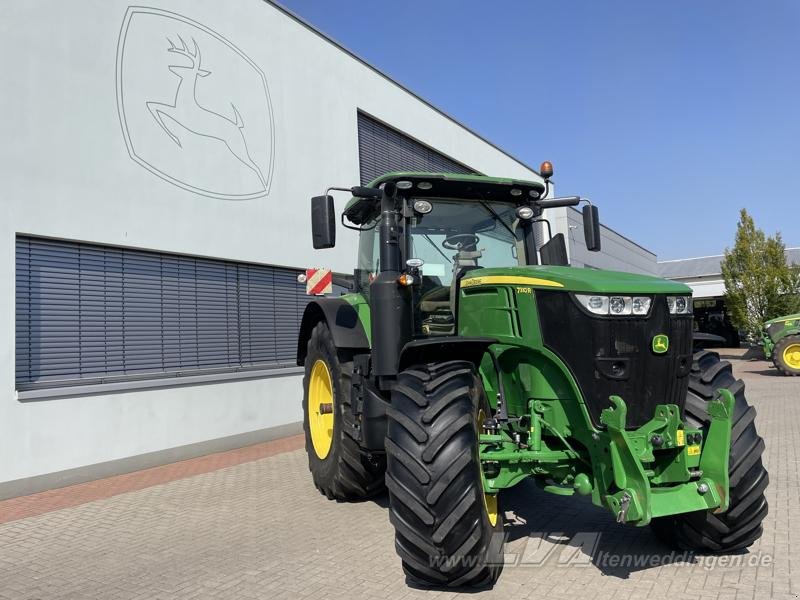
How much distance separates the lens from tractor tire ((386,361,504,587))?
3.21 m

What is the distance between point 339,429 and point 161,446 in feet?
9.91

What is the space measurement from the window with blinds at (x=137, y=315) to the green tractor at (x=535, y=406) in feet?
11.5

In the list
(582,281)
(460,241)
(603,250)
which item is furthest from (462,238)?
(603,250)

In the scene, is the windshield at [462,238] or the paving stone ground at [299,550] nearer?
the paving stone ground at [299,550]

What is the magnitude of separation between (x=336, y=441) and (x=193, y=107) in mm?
4999

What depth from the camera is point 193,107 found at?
7.92 m

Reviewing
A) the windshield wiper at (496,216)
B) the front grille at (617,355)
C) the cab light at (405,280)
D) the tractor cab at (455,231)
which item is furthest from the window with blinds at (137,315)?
the front grille at (617,355)

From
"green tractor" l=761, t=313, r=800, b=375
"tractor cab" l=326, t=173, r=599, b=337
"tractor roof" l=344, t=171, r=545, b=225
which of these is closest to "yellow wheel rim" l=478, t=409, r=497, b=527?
"tractor cab" l=326, t=173, r=599, b=337

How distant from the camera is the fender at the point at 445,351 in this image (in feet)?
12.3

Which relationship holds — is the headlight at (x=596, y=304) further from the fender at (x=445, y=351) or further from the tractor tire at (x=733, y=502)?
the tractor tire at (x=733, y=502)

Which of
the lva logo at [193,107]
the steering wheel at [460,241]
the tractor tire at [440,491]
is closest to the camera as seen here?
the tractor tire at [440,491]

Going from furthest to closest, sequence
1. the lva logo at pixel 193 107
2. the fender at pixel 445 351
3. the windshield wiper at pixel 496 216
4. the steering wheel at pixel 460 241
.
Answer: the lva logo at pixel 193 107
the windshield wiper at pixel 496 216
the steering wheel at pixel 460 241
the fender at pixel 445 351

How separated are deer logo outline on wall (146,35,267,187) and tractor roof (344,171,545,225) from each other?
3.96m

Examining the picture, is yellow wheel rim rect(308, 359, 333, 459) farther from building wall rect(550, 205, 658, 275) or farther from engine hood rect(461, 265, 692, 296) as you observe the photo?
building wall rect(550, 205, 658, 275)
